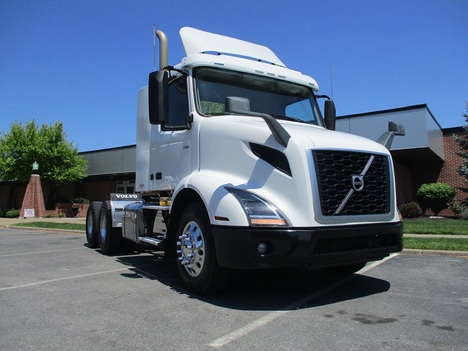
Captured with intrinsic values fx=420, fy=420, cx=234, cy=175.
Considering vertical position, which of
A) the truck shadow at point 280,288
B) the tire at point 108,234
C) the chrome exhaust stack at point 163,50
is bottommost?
the truck shadow at point 280,288

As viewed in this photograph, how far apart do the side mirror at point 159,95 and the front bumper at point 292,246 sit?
6.02 feet

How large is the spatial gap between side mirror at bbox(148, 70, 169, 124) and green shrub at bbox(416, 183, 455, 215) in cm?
1649

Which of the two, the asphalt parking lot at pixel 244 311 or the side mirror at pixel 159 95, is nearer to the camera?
the asphalt parking lot at pixel 244 311

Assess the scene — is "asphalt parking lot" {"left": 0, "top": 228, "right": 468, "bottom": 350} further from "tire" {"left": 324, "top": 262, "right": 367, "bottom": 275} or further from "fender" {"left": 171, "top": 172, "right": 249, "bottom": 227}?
"fender" {"left": 171, "top": 172, "right": 249, "bottom": 227}

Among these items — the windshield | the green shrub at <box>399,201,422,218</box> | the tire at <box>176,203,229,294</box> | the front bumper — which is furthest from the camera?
the green shrub at <box>399,201,422,218</box>

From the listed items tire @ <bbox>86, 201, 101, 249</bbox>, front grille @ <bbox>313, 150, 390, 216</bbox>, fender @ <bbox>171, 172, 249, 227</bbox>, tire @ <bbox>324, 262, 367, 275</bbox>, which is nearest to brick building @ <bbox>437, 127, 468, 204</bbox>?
tire @ <bbox>324, 262, 367, 275</bbox>

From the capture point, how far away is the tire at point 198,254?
482cm

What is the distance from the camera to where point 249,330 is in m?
3.79

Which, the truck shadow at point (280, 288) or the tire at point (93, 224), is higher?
the tire at point (93, 224)

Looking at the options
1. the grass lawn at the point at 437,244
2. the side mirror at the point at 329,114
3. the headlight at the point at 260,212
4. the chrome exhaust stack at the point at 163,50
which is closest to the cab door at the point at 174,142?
the chrome exhaust stack at the point at 163,50

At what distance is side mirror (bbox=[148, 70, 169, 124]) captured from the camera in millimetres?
5508

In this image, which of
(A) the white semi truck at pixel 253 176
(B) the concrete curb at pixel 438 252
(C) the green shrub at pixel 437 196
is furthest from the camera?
(C) the green shrub at pixel 437 196

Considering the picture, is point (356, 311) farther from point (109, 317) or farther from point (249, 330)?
point (109, 317)

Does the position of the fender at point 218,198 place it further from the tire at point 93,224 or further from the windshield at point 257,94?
the tire at point 93,224
